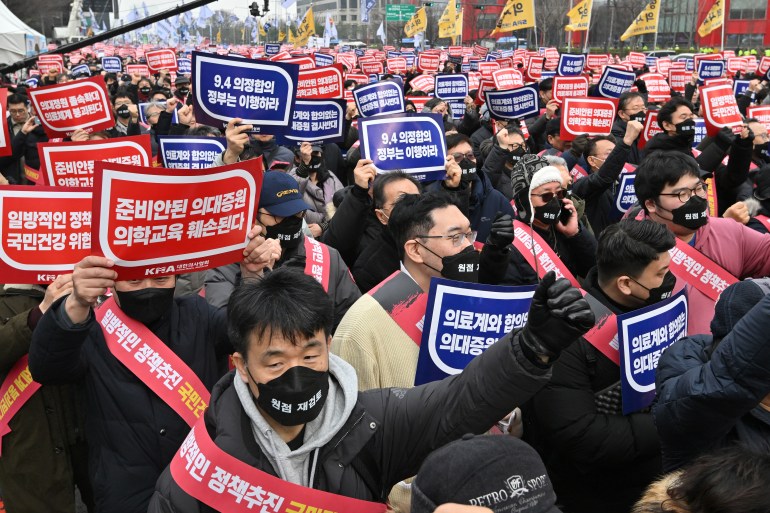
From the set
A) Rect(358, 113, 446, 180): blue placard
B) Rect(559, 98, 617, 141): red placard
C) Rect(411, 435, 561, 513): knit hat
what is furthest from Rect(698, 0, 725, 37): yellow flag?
Rect(411, 435, 561, 513): knit hat

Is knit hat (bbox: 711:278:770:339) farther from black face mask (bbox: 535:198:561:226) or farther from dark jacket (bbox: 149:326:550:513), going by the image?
black face mask (bbox: 535:198:561:226)

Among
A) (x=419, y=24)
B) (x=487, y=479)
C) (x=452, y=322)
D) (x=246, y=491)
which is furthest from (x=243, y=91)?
(x=419, y=24)

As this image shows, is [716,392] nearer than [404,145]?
Yes

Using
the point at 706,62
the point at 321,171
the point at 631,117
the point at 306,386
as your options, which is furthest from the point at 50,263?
the point at 706,62

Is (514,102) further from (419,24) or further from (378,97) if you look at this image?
(419,24)

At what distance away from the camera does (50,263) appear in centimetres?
351

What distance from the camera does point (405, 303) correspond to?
335 cm

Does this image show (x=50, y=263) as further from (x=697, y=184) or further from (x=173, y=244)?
(x=697, y=184)

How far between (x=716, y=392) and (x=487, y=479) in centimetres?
101

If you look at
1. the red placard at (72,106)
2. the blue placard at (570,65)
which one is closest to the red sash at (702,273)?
the red placard at (72,106)

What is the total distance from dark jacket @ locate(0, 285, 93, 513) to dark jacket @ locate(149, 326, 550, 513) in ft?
4.39

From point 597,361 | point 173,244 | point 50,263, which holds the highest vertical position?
point 173,244

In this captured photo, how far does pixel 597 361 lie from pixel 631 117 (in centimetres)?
720

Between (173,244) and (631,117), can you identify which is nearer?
(173,244)
